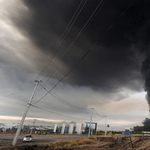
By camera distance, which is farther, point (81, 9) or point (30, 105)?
point (30, 105)

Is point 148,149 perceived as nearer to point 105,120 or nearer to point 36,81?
point 36,81

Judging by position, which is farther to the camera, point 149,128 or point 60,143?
point 149,128

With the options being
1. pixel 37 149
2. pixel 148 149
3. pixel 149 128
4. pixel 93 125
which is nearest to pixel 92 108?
pixel 148 149

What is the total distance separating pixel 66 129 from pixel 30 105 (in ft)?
266

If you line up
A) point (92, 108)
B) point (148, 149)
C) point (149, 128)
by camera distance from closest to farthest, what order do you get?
point (148, 149)
point (92, 108)
point (149, 128)

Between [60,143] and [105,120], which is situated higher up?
[105,120]

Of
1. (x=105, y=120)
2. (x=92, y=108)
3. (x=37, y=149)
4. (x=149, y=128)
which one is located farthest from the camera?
(x=149, y=128)

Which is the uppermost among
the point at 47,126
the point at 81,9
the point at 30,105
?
the point at 81,9

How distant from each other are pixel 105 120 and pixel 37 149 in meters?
63.6

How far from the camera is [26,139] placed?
82.8ft

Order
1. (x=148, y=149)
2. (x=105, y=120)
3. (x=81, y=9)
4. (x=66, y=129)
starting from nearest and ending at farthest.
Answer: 1. (x=81, y=9)
2. (x=148, y=149)
3. (x=105, y=120)
4. (x=66, y=129)

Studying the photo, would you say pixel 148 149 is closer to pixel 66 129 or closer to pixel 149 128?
pixel 66 129

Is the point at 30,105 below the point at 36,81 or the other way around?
below

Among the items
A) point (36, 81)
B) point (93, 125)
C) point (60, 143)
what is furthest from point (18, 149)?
point (93, 125)
